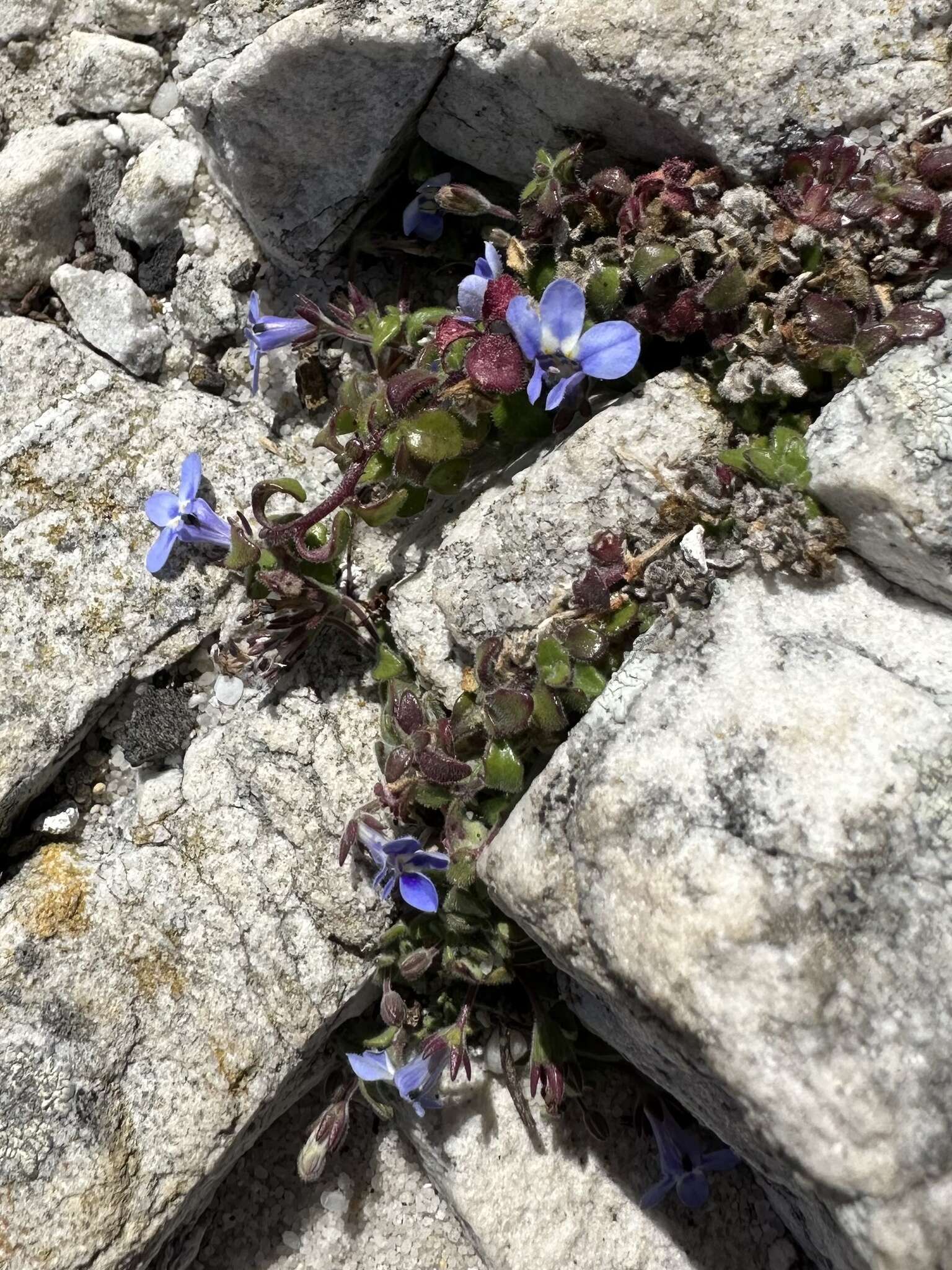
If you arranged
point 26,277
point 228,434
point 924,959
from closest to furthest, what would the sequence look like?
point 924,959 < point 228,434 < point 26,277

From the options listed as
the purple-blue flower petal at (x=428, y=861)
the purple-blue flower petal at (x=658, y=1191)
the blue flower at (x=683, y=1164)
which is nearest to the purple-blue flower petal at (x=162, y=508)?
the purple-blue flower petal at (x=428, y=861)

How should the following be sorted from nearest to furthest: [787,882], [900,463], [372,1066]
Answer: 1. [787,882]
2. [900,463]
3. [372,1066]

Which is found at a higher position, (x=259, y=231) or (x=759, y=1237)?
(x=259, y=231)

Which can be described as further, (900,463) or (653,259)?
(653,259)

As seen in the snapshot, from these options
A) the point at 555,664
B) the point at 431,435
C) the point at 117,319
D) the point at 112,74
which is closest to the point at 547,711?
the point at 555,664

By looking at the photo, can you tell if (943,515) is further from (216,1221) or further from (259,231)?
(216,1221)

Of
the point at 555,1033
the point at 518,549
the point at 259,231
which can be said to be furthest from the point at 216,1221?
the point at 259,231

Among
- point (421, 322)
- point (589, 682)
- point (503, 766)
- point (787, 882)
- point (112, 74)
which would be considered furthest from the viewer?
point (112, 74)

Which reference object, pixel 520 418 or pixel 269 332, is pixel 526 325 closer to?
pixel 520 418

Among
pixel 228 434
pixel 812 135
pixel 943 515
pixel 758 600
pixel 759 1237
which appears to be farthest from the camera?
pixel 228 434
